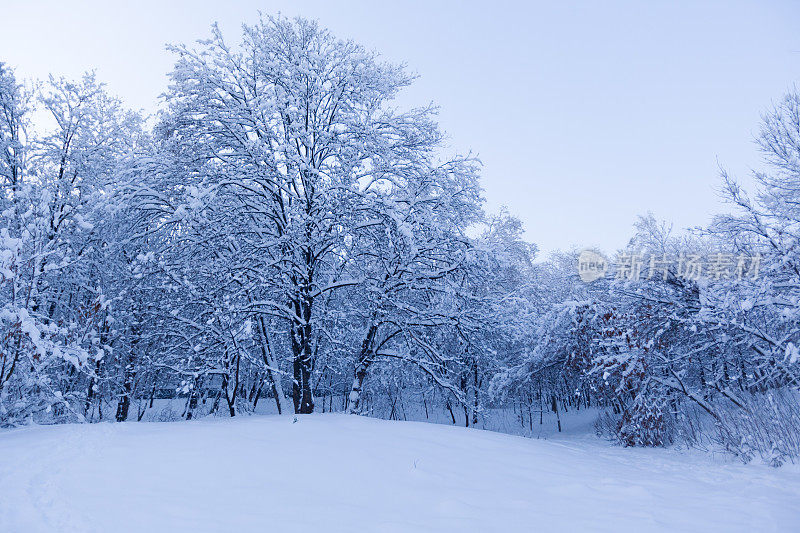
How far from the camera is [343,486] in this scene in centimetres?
357

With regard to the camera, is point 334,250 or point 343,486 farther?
point 334,250

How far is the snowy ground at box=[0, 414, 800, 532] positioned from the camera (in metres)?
2.89

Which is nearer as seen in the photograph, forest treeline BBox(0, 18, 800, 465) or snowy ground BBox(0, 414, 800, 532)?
snowy ground BBox(0, 414, 800, 532)

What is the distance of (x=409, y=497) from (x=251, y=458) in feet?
5.52

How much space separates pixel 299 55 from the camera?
9.05 metres

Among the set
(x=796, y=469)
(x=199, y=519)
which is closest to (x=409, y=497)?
(x=199, y=519)

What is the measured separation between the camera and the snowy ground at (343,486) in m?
2.89

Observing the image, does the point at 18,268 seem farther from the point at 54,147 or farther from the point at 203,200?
the point at 54,147

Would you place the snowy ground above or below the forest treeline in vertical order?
below

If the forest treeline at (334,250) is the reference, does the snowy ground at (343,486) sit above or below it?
below

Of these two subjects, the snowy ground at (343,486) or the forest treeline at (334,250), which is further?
the forest treeline at (334,250)

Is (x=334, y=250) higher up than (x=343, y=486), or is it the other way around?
(x=334, y=250)

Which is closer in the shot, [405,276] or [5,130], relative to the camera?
[405,276]

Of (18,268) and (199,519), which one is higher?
(18,268)
